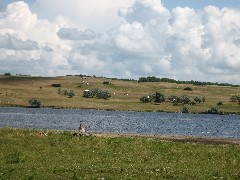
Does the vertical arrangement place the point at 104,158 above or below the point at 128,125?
above

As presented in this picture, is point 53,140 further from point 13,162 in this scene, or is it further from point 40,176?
point 40,176

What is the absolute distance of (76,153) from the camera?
39.5m

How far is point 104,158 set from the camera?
37125 millimetres

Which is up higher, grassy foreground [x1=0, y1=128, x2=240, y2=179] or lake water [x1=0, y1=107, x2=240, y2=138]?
grassy foreground [x1=0, y1=128, x2=240, y2=179]

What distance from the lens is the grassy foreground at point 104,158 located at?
30.4m

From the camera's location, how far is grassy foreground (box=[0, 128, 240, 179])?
1198 inches

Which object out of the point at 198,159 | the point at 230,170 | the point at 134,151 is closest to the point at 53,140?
the point at 134,151

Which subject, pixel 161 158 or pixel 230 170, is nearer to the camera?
pixel 230 170

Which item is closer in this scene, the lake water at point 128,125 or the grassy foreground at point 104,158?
the grassy foreground at point 104,158

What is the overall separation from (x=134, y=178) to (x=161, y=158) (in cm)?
987

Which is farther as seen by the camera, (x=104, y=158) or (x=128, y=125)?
(x=128, y=125)

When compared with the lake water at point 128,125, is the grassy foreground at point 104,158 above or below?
above

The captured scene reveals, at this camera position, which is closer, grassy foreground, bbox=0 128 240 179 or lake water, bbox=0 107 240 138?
grassy foreground, bbox=0 128 240 179

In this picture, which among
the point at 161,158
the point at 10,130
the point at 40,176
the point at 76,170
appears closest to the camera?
the point at 40,176
